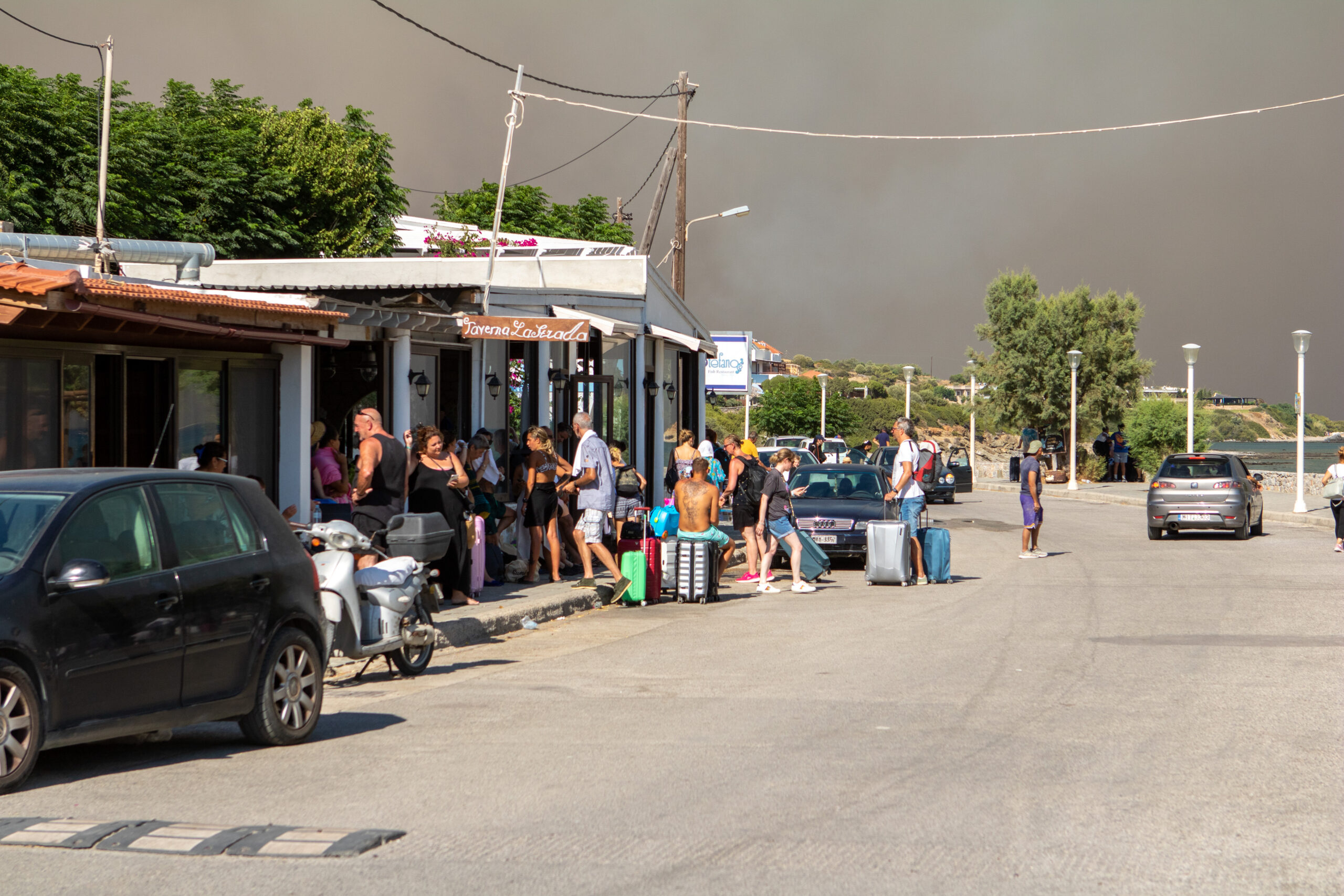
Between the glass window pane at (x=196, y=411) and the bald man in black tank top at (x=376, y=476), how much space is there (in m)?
1.74

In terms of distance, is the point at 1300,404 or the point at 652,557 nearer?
the point at 652,557

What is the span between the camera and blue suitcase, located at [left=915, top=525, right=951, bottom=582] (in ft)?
58.6

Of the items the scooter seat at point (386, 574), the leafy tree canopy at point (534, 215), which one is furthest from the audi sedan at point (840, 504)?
the leafy tree canopy at point (534, 215)

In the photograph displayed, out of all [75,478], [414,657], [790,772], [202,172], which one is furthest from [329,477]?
[202,172]

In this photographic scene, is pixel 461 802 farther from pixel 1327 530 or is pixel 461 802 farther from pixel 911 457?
pixel 1327 530

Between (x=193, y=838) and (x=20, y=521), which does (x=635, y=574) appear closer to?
(x=20, y=521)

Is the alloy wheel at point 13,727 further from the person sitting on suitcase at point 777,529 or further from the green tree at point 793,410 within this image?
the green tree at point 793,410

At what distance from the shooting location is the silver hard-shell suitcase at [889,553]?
17375 mm

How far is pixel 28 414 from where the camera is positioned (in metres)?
11.2

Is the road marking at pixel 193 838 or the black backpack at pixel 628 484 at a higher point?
the black backpack at pixel 628 484

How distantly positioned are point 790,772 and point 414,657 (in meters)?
4.59

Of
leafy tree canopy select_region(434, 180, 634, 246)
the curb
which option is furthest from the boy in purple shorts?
leafy tree canopy select_region(434, 180, 634, 246)

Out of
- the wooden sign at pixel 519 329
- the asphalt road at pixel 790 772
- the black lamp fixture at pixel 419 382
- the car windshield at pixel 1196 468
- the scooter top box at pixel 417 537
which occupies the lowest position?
the asphalt road at pixel 790 772

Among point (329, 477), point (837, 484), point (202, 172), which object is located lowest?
point (837, 484)
